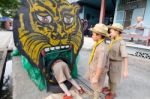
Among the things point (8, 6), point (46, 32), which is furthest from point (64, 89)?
point (8, 6)

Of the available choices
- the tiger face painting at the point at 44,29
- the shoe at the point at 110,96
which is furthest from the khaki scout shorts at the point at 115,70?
the tiger face painting at the point at 44,29

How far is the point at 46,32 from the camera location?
11.9ft

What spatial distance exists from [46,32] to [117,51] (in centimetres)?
133

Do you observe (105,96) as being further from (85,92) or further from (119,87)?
(119,87)

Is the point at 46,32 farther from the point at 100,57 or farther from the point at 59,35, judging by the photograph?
the point at 100,57

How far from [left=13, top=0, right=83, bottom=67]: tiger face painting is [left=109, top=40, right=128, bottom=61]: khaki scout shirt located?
0.90 m

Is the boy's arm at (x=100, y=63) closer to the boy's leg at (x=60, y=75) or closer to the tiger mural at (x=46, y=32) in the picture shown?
the boy's leg at (x=60, y=75)

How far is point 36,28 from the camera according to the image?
11.6 ft

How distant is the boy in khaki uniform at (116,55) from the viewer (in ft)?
10.7

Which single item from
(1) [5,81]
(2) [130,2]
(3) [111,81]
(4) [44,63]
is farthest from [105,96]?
(2) [130,2]

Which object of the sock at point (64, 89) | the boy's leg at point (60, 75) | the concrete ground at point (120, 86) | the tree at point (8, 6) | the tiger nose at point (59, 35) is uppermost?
the tree at point (8, 6)

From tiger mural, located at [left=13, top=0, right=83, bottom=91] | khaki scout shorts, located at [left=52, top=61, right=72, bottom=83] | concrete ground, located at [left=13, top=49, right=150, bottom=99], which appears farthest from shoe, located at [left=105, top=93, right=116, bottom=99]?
tiger mural, located at [left=13, top=0, right=83, bottom=91]

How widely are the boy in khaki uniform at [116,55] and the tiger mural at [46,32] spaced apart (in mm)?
898

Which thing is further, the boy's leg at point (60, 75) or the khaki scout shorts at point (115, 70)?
the boy's leg at point (60, 75)
